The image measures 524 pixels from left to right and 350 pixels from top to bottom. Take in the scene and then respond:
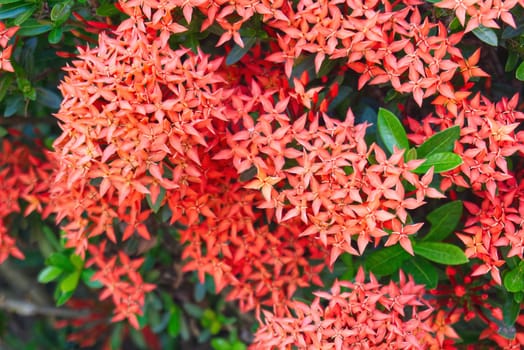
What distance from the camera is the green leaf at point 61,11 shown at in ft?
6.40

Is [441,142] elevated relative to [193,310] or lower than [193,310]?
elevated

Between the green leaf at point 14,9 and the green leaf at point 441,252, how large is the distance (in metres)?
1.29

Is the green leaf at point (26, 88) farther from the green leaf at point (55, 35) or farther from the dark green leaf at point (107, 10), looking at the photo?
the dark green leaf at point (107, 10)

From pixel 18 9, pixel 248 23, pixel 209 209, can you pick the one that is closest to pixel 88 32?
pixel 18 9

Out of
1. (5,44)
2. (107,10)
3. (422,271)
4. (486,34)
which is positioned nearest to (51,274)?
(5,44)

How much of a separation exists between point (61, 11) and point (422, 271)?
1.25m

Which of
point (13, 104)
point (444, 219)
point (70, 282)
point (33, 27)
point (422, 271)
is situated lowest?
point (70, 282)

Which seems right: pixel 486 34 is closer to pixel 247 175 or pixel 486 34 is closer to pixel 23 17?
pixel 247 175

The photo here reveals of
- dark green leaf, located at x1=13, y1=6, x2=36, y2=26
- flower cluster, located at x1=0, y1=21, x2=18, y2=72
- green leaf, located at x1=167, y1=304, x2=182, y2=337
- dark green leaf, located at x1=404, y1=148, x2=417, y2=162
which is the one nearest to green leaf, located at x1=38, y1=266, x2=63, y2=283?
green leaf, located at x1=167, y1=304, x2=182, y2=337

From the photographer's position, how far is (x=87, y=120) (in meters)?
1.73

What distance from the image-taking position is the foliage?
5.70ft

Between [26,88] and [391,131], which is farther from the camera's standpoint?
[26,88]

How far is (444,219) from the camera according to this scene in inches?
78.4

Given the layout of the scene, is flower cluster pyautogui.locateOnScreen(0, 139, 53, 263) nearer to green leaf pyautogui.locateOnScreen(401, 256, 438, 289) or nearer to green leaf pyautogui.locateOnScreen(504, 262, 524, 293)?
green leaf pyautogui.locateOnScreen(401, 256, 438, 289)
